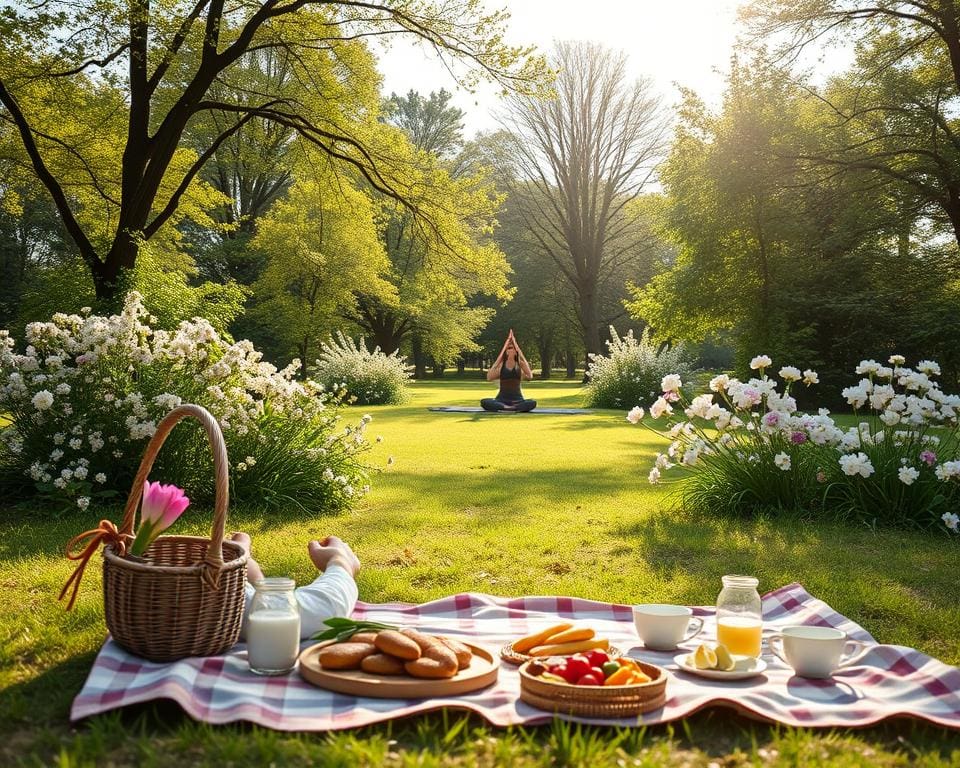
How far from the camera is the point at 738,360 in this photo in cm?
2269

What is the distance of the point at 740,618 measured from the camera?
333cm

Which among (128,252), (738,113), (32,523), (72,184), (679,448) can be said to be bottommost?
(32,523)

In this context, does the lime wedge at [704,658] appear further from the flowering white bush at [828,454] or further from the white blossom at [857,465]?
the white blossom at [857,465]

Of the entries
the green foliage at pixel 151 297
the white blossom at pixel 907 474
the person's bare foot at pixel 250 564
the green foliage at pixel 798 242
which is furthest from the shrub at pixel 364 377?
the person's bare foot at pixel 250 564

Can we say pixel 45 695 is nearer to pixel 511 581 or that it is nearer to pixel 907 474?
pixel 511 581

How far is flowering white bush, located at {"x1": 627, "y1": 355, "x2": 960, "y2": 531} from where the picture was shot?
6207 millimetres

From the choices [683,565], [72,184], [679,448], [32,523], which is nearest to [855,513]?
[679,448]

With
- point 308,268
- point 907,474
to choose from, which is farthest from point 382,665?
point 308,268

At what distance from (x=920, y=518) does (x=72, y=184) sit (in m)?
12.8

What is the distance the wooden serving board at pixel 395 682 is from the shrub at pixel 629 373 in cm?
1775

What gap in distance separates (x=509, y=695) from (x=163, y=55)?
9.48 m

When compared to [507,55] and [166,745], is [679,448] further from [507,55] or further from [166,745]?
[507,55]

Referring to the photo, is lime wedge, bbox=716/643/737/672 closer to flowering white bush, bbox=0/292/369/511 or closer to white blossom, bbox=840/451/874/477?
white blossom, bbox=840/451/874/477

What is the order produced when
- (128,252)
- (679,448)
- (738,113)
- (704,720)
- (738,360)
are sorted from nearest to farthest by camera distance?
(704,720)
(679,448)
(128,252)
(738,113)
(738,360)
